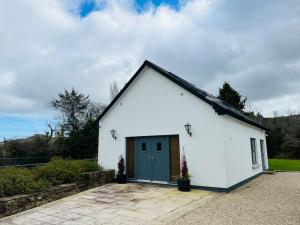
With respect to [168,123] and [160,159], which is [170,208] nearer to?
[160,159]

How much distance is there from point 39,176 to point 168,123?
591 cm

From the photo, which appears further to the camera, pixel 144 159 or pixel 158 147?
pixel 144 159

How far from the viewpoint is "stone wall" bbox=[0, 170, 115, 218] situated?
729cm

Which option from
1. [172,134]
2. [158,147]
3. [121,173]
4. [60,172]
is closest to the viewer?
[60,172]

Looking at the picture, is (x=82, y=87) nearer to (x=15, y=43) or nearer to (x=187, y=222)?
(x=15, y=43)

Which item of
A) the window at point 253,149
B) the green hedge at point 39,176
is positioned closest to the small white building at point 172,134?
the window at point 253,149

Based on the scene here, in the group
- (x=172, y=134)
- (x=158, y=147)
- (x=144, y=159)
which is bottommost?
(x=144, y=159)

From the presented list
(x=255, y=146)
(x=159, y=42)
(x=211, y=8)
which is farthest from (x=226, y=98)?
(x=211, y=8)

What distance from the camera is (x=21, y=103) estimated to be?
27.8m

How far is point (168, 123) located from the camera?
440 inches

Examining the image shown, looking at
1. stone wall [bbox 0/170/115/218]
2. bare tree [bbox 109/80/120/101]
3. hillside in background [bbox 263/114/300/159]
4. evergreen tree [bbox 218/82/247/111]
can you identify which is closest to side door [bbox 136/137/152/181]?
stone wall [bbox 0/170/115/218]

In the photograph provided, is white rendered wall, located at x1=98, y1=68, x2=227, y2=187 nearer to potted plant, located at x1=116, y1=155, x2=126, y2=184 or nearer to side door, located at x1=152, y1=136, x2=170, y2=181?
side door, located at x1=152, y1=136, x2=170, y2=181

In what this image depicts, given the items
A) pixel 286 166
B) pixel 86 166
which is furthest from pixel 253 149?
pixel 86 166

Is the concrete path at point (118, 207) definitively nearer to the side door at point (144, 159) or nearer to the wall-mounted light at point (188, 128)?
the side door at point (144, 159)
